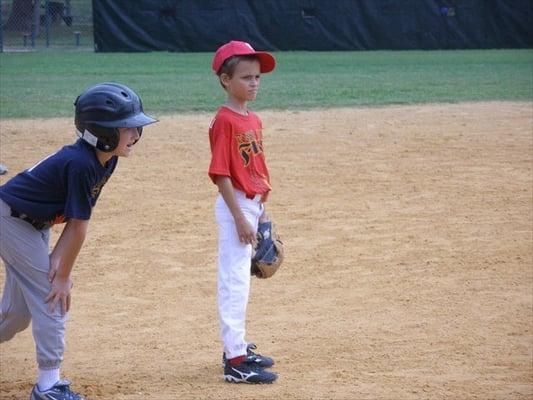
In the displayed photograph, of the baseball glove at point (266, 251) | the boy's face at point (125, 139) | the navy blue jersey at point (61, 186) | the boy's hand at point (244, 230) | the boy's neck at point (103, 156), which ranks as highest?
the boy's face at point (125, 139)

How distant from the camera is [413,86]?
52.4ft

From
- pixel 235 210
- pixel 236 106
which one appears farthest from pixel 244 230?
pixel 236 106

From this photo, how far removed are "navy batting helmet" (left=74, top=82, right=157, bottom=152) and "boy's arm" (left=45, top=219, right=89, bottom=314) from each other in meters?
0.33

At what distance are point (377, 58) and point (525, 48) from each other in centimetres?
489

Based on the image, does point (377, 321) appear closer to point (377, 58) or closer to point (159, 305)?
point (159, 305)

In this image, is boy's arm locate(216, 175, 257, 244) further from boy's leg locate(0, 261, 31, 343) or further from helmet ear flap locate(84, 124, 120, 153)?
boy's leg locate(0, 261, 31, 343)

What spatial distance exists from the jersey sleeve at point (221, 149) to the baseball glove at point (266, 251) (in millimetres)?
415

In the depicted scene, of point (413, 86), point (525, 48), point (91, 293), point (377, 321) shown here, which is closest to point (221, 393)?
point (377, 321)

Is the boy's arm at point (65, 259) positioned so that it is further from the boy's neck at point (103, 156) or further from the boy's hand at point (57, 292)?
the boy's neck at point (103, 156)

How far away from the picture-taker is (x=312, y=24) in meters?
23.3

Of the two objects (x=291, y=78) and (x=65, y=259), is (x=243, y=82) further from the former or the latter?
(x=291, y=78)

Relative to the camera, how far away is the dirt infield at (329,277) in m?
4.47

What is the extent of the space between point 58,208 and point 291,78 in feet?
45.1

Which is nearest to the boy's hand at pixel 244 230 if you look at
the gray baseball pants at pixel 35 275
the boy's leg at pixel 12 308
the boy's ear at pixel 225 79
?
the boy's ear at pixel 225 79
